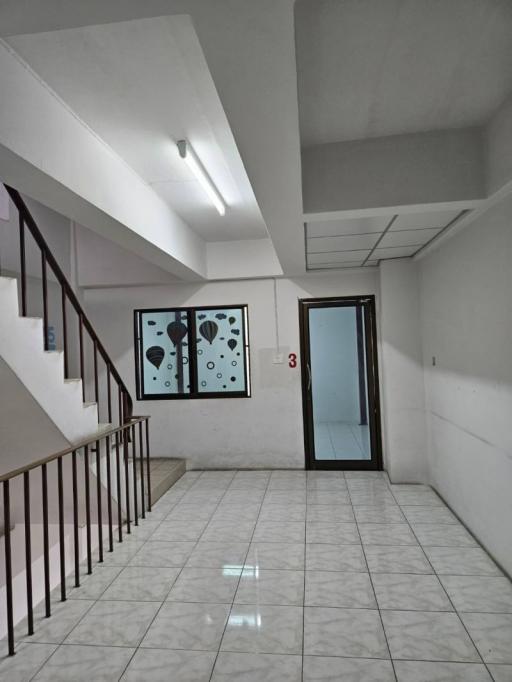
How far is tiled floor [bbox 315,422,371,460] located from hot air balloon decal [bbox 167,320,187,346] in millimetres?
2133

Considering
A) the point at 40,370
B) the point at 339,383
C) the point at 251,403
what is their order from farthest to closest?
1. the point at 251,403
2. the point at 339,383
3. the point at 40,370

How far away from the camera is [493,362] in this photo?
279cm

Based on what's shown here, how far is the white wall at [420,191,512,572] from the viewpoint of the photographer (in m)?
2.64

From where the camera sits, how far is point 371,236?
350cm

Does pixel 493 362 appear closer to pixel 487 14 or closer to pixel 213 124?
pixel 487 14

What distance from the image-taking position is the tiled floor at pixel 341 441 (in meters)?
5.32

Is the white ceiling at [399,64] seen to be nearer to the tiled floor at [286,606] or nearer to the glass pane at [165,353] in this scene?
the tiled floor at [286,606]

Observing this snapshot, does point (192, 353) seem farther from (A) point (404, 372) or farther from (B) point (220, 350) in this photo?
(A) point (404, 372)

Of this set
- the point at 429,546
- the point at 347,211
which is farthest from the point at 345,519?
the point at 347,211

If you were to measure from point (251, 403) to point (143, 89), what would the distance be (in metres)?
3.97

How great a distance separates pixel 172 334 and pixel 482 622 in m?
4.42

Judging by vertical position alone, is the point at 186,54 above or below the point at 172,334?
above

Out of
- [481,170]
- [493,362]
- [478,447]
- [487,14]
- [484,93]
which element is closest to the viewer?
[487,14]

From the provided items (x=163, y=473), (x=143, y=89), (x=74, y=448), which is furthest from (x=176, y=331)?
(x=143, y=89)
